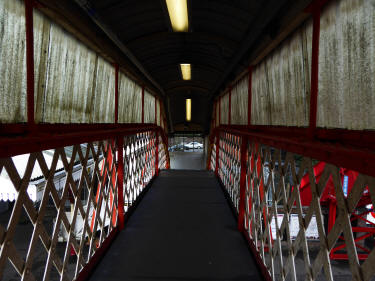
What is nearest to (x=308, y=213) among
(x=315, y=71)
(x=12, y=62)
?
(x=315, y=71)

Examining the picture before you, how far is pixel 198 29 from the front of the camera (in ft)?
17.9

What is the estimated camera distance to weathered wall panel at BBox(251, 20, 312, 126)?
2893mm

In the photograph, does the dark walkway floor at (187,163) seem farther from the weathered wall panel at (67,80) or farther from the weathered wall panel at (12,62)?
the weathered wall panel at (12,62)

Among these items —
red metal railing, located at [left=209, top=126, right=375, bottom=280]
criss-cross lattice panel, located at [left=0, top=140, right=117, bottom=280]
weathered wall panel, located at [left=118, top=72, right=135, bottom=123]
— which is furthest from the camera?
weathered wall panel, located at [left=118, top=72, right=135, bottom=123]

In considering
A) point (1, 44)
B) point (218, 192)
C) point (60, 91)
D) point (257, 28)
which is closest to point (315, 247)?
point (218, 192)

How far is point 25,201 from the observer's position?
86.0 inches

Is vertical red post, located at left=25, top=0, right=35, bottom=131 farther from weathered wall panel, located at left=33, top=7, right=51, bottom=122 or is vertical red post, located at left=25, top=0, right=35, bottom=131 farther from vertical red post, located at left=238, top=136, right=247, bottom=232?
vertical red post, located at left=238, top=136, right=247, bottom=232

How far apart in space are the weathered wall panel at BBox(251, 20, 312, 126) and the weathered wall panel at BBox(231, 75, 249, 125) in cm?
141

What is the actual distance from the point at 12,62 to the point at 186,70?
7.32 meters

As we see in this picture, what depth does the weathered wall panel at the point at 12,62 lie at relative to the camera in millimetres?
2395

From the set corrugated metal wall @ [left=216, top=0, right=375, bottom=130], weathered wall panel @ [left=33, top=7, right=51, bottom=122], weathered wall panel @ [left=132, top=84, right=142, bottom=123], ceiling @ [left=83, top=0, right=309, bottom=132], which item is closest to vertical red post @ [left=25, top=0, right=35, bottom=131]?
weathered wall panel @ [left=33, top=7, right=51, bottom=122]

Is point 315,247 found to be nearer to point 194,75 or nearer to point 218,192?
point 218,192

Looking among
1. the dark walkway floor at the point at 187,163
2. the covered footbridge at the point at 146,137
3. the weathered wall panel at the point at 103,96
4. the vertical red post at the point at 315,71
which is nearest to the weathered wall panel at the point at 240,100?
the covered footbridge at the point at 146,137

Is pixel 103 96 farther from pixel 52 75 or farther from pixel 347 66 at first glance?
pixel 347 66
